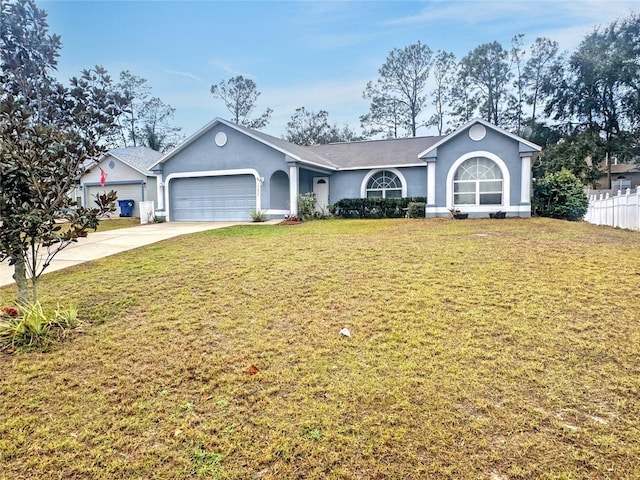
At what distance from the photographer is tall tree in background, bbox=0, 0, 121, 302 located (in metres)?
4.34

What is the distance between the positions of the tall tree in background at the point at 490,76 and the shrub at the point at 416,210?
74.5ft

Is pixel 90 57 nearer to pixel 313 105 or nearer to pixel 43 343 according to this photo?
pixel 43 343

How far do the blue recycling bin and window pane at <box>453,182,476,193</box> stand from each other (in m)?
18.9

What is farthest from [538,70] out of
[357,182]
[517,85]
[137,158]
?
[137,158]

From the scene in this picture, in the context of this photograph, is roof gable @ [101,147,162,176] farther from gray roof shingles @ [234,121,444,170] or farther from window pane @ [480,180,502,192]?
window pane @ [480,180,502,192]

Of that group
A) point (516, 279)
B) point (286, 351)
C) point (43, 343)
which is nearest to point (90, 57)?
point (43, 343)

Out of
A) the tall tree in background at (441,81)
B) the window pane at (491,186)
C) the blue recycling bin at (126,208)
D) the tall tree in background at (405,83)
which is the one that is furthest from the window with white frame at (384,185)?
the tall tree in background at (441,81)

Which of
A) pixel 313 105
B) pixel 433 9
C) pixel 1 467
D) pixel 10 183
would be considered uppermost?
pixel 313 105

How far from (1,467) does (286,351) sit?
2.32 metres

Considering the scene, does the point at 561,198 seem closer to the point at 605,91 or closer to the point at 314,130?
the point at 605,91

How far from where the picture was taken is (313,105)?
4091cm

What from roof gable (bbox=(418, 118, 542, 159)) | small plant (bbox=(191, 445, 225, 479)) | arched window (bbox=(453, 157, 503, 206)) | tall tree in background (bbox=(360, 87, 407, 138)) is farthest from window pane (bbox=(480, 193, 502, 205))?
tall tree in background (bbox=(360, 87, 407, 138))

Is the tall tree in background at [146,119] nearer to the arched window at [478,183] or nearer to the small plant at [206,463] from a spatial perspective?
the arched window at [478,183]

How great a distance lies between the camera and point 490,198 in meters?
16.8
